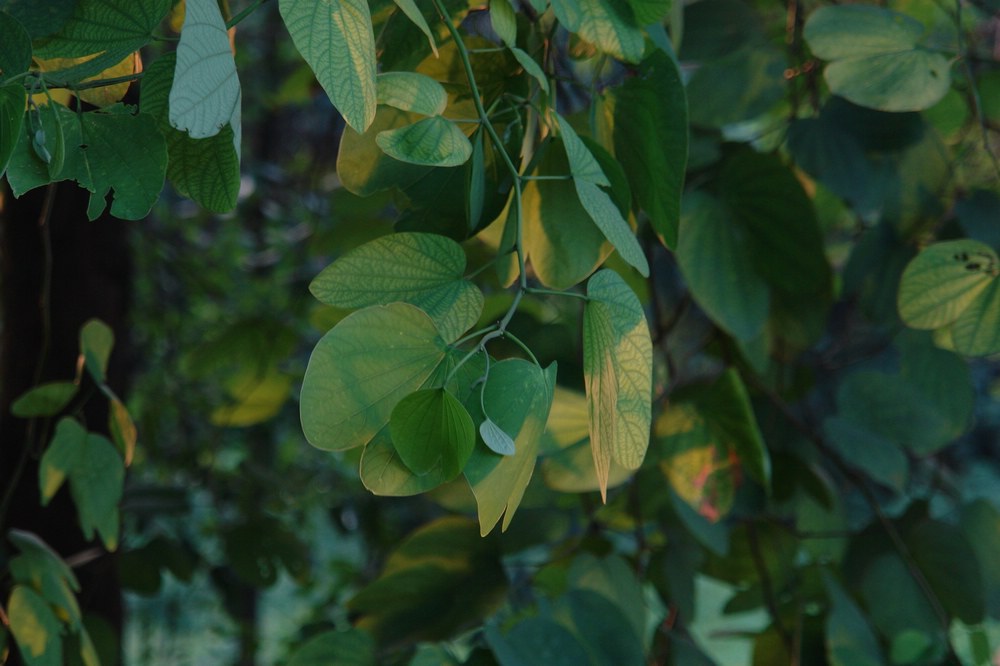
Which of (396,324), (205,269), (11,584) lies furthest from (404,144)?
(205,269)

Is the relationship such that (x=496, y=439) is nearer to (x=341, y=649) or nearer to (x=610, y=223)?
(x=610, y=223)

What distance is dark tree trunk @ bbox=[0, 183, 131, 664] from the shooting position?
0.64 meters

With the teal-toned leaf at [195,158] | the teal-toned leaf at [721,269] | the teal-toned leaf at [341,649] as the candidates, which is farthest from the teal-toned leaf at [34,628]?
the teal-toned leaf at [721,269]

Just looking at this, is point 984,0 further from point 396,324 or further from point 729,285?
point 396,324

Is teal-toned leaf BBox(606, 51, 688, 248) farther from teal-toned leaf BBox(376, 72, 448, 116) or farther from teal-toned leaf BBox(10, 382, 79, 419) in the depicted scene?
teal-toned leaf BBox(10, 382, 79, 419)

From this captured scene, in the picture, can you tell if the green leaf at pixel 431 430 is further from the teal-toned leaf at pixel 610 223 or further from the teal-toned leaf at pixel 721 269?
the teal-toned leaf at pixel 721 269

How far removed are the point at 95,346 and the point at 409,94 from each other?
30cm

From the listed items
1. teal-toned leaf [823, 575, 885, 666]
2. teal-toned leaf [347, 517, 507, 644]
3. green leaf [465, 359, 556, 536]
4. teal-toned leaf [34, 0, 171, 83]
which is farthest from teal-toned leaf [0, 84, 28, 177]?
teal-toned leaf [823, 575, 885, 666]

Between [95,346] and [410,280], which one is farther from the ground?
[410,280]

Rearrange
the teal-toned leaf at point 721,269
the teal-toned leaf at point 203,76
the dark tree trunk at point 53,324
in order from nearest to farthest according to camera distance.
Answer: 1. the teal-toned leaf at point 203,76
2. the teal-toned leaf at point 721,269
3. the dark tree trunk at point 53,324

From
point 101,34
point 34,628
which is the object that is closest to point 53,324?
point 34,628

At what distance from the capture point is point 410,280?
273mm

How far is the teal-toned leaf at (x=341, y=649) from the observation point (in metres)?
0.46

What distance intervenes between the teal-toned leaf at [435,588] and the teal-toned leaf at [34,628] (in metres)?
0.16
